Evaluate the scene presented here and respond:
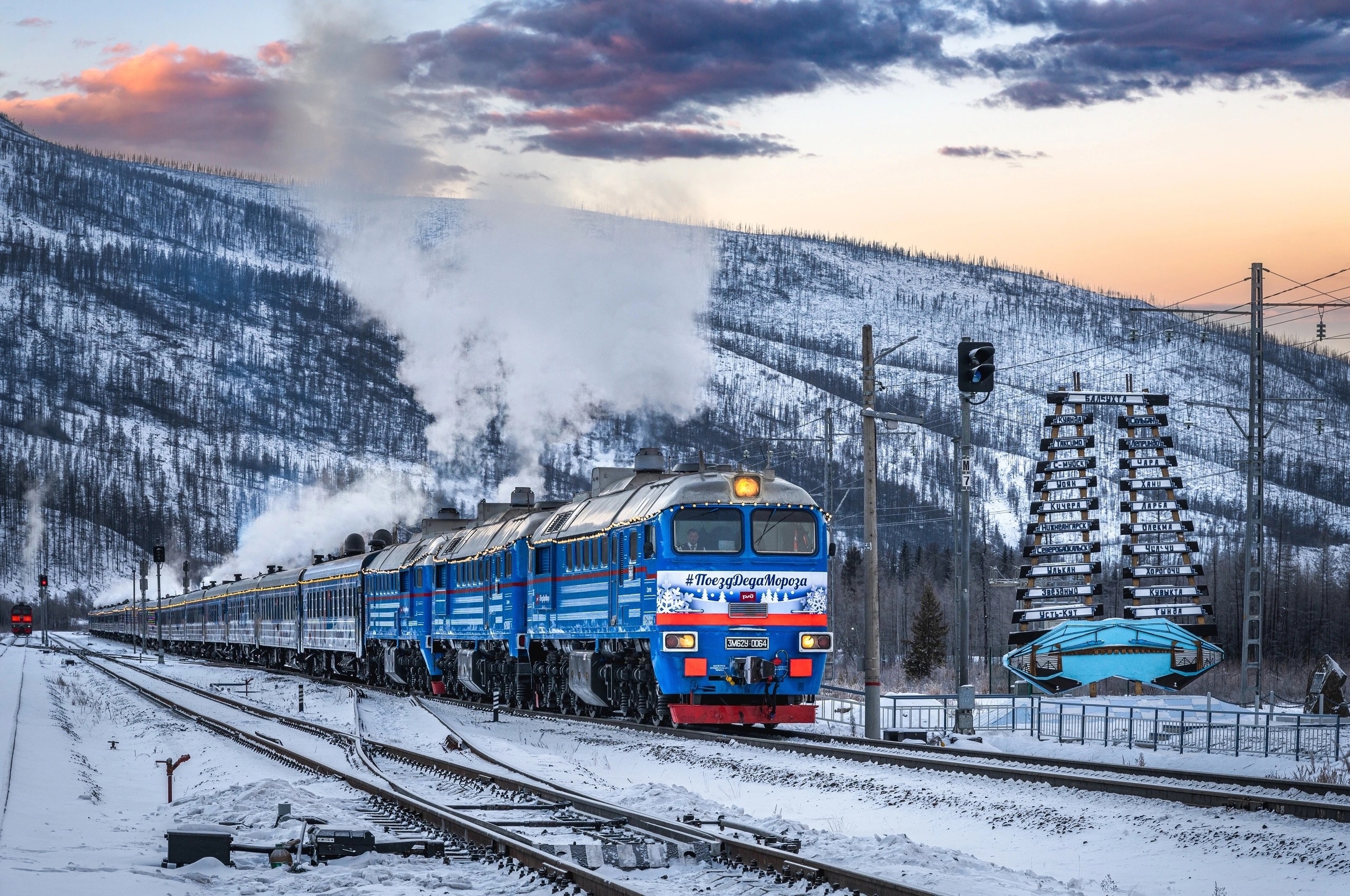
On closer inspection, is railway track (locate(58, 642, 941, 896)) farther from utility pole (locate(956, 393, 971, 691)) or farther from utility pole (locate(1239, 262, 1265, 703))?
utility pole (locate(1239, 262, 1265, 703))

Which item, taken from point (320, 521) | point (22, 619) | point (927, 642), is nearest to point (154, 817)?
point (927, 642)

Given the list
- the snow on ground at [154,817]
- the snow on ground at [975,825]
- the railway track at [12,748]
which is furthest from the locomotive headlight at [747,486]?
the railway track at [12,748]

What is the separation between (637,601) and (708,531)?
200 cm

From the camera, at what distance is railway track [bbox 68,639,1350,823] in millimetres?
16266

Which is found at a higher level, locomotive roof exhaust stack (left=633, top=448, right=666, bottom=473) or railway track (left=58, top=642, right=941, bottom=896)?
locomotive roof exhaust stack (left=633, top=448, right=666, bottom=473)

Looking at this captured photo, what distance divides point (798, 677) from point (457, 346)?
192 ft

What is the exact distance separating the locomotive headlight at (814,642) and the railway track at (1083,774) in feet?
5.41

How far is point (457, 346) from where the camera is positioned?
277 ft

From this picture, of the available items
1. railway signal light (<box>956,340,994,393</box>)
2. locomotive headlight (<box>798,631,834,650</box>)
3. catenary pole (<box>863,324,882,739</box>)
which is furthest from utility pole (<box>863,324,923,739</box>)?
railway signal light (<box>956,340,994,393</box>)

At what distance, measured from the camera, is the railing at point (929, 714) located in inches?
1385

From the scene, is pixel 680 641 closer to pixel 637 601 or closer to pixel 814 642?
pixel 637 601

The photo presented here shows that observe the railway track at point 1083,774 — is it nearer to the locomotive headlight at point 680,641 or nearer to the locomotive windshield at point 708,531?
the locomotive headlight at point 680,641

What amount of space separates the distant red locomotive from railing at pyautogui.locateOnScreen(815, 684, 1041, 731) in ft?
392

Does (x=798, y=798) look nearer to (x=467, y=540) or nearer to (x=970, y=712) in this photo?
(x=970, y=712)
